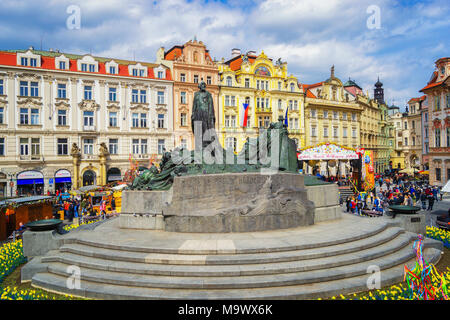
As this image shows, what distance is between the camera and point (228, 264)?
708cm

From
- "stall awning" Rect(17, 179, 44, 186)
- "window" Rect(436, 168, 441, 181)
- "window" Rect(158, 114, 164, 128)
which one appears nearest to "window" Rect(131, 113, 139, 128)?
"window" Rect(158, 114, 164, 128)

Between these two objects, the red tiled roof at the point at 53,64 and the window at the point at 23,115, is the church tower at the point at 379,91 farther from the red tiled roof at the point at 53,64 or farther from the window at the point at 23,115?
the window at the point at 23,115

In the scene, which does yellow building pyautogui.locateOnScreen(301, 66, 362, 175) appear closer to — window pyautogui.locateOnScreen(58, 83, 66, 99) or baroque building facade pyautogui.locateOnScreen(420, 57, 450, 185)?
baroque building facade pyautogui.locateOnScreen(420, 57, 450, 185)

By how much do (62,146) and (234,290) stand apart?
113 feet

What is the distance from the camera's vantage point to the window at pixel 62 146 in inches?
1377

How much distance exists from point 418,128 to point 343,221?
224 ft

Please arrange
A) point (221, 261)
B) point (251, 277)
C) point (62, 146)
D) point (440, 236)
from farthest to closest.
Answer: point (62, 146), point (440, 236), point (221, 261), point (251, 277)

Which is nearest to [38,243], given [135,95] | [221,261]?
[221,261]

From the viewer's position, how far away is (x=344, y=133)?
182ft

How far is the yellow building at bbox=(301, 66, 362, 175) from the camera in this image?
50694 mm

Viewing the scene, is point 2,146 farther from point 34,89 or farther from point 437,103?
point 437,103

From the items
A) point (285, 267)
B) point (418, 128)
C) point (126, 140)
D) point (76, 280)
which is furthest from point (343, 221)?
point (418, 128)

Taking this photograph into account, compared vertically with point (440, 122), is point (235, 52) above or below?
above
